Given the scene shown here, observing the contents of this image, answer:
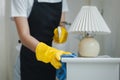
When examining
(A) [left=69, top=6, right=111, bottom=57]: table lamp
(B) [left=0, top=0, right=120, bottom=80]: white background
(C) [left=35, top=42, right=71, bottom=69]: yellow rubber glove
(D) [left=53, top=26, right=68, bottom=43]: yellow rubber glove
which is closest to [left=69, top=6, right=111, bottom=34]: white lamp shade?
(A) [left=69, top=6, right=111, bottom=57]: table lamp

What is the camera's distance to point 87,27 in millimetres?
1409

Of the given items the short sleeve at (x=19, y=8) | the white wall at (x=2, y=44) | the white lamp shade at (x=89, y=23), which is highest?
the short sleeve at (x=19, y=8)

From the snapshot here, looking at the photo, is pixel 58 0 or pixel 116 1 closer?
pixel 58 0

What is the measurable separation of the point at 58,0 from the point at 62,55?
0.50 meters

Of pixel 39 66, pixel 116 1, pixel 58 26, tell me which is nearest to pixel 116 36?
pixel 116 1

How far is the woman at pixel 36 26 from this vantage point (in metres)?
1.43

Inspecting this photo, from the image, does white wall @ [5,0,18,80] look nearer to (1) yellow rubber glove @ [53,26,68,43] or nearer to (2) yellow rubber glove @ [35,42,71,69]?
(1) yellow rubber glove @ [53,26,68,43]

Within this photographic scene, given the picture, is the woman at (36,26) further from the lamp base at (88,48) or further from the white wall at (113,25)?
the white wall at (113,25)

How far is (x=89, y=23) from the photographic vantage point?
1421 mm

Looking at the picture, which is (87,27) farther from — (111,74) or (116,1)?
(116,1)

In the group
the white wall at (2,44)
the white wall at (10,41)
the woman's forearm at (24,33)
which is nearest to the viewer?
the woman's forearm at (24,33)

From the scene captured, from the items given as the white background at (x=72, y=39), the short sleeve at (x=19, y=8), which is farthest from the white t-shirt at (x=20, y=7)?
the white background at (x=72, y=39)

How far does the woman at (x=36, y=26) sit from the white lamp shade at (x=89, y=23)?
0.67 feet

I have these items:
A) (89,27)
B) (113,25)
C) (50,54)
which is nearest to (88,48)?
(89,27)
